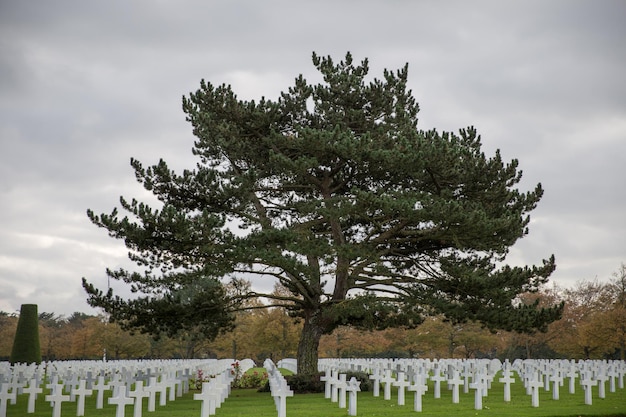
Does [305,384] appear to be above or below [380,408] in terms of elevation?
below

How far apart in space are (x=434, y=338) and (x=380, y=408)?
35.3 meters

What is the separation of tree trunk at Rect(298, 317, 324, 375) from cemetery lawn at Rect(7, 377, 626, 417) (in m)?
2.98

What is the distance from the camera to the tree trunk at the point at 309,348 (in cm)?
2184

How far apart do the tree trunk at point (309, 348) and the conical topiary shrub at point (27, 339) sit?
21.9 metres

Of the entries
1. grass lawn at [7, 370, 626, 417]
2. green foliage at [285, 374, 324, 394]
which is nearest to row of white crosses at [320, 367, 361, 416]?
grass lawn at [7, 370, 626, 417]

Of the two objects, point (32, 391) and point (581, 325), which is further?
point (581, 325)

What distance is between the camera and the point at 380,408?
15047 mm

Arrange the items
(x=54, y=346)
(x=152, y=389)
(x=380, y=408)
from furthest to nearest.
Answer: (x=54, y=346) < (x=380, y=408) < (x=152, y=389)

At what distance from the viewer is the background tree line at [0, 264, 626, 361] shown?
132 feet

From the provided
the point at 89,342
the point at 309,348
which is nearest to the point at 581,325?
the point at 309,348

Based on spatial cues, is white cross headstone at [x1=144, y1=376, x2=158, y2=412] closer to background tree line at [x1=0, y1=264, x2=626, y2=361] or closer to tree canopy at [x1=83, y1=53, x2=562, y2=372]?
tree canopy at [x1=83, y1=53, x2=562, y2=372]

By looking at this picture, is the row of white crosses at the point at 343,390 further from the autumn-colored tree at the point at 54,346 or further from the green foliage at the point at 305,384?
the autumn-colored tree at the point at 54,346

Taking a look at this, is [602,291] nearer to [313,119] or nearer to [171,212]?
[313,119]

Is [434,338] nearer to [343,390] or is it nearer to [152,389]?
[343,390]
